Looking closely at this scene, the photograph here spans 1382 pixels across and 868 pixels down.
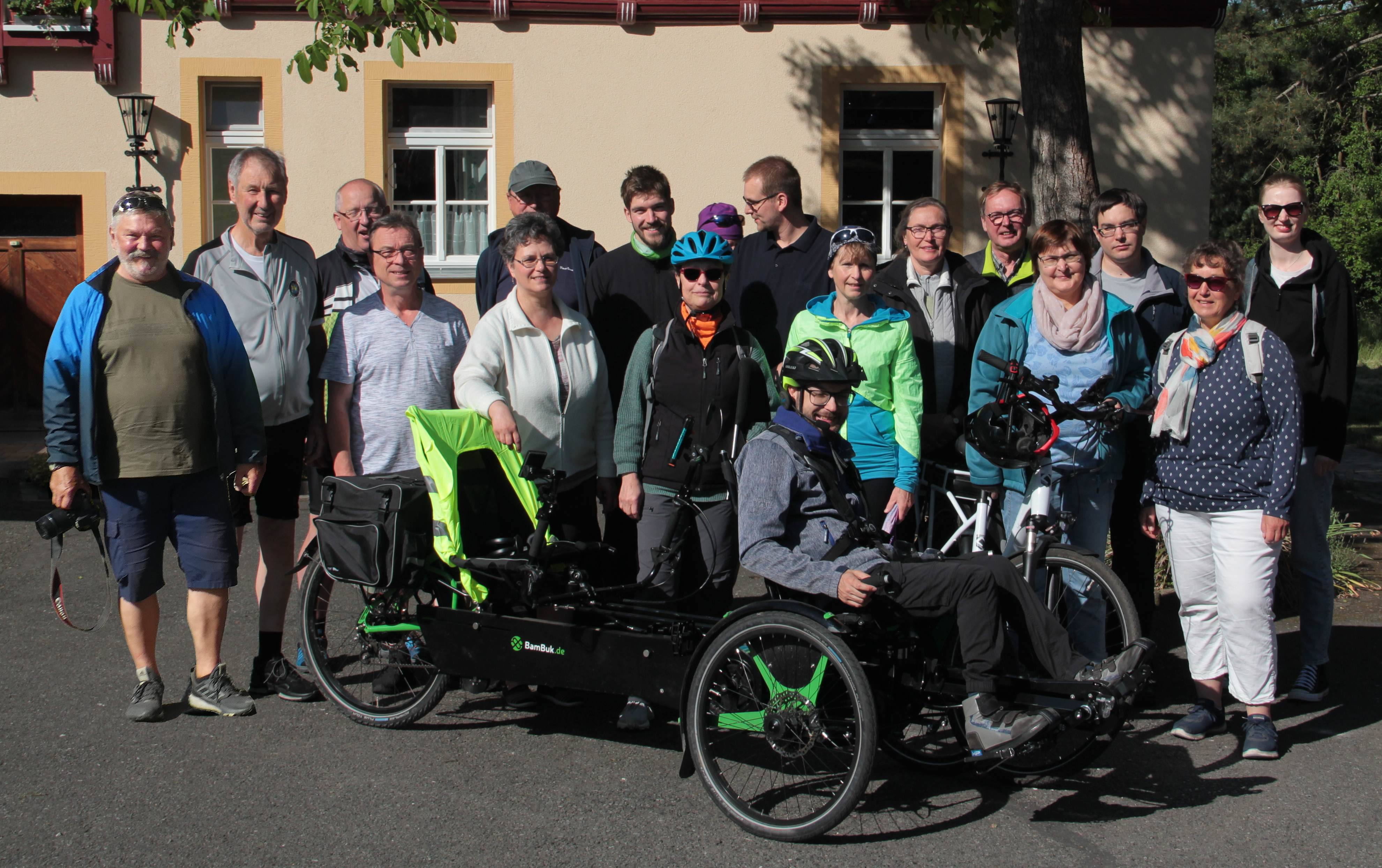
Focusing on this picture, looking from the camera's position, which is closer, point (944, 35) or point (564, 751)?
point (564, 751)

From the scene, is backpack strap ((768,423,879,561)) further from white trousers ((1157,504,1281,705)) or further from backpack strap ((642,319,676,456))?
white trousers ((1157,504,1281,705))

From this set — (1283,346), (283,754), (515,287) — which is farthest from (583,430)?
(1283,346)

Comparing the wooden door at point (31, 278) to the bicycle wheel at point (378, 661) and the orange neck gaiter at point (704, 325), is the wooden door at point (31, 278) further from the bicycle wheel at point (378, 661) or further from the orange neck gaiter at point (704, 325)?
the orange neck gaiter at point (704, 325)

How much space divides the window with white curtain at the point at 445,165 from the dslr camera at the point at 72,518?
774cm

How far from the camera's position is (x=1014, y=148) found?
12.0m

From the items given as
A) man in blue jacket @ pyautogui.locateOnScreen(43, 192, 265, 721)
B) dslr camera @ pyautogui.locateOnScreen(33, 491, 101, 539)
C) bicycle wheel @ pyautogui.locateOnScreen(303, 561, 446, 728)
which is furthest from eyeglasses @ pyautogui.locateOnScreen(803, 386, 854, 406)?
dslr camera @ pyautogui.locateOnScreen(33, 491, 101, 539)

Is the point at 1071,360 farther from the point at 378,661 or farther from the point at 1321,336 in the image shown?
the point at 378,661

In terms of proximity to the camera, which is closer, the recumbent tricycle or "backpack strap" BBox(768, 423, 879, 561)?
the recumbent tricycle

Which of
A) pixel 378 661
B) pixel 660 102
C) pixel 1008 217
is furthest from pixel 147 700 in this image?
pixel 660 102

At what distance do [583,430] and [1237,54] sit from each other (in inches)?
1396

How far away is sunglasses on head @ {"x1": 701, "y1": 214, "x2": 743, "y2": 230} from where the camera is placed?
5.31 metres

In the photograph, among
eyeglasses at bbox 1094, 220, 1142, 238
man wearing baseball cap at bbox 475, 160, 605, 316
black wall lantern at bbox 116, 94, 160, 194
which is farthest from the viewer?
black wall lantern at bbox 116, 94, 160, 194

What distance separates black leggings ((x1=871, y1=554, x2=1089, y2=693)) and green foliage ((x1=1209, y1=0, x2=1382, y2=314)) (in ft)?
98.9

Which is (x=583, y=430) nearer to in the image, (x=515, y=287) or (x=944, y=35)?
(x=515, y=287)
